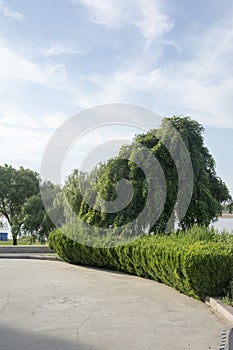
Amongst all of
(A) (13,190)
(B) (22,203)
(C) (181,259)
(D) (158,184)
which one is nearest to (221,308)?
(C) (181,259)

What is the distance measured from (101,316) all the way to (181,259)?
71.6 inches

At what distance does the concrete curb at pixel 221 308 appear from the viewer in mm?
5672

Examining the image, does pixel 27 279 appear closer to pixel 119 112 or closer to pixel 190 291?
pixel 190 291

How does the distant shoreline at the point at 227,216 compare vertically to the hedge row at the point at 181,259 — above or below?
above

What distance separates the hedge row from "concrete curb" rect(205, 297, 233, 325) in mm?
279

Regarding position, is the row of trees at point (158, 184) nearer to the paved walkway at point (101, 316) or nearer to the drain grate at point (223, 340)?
the paved walkway at point (101, 316)

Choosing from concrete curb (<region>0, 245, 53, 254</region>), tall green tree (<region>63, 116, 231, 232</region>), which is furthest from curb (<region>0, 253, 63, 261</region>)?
tall green tree (<region>63, 116, 231, 232</region>)

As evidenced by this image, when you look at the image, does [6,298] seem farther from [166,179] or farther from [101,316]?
[166,179]

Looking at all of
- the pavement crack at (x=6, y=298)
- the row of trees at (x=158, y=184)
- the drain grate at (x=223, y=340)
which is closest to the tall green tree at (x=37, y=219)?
the row of trees at (x=158, y=184)

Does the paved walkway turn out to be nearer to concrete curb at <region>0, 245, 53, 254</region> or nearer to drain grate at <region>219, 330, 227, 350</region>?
drain grate at <region>219, 330, 227, 350</region>

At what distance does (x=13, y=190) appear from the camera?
29953 mm

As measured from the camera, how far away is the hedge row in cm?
682

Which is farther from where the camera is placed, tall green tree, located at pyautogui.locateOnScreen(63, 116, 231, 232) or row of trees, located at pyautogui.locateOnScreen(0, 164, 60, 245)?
row of trees, located at pyautogui.locateOnScreen(0, 164, 60, 245)

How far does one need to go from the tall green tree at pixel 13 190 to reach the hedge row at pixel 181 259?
19260 millimetres
